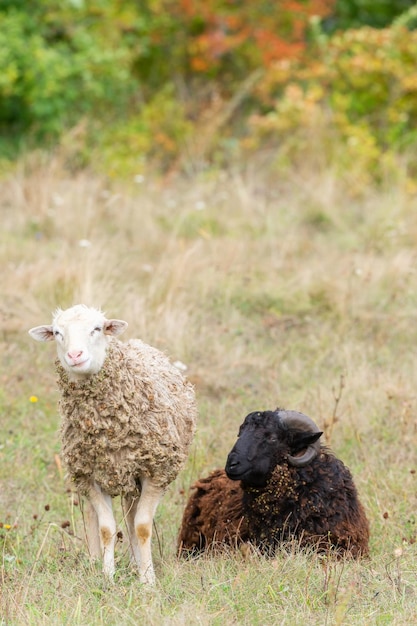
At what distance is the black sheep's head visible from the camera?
5328 mm

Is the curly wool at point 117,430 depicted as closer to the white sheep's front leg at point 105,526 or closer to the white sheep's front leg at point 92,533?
the white sheep's front leg at point 105,526

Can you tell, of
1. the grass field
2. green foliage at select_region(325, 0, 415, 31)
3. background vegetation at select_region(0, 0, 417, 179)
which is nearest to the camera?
the grass field

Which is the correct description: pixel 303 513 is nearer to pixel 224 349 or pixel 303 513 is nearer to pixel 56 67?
pixel 224 349

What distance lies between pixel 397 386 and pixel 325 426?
3.80 ft

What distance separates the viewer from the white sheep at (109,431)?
5000 millimetres

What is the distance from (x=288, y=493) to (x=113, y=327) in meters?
1.35

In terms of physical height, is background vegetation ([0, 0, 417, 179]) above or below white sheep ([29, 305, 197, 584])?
below

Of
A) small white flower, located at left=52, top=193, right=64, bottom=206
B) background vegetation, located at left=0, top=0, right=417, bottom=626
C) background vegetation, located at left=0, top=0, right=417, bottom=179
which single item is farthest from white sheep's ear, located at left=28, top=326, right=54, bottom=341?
background vegetation, located at left=0, top=0, right=417, bottom=179

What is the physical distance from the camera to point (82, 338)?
16.0 feet

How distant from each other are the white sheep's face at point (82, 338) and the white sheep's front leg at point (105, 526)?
632 millimetres

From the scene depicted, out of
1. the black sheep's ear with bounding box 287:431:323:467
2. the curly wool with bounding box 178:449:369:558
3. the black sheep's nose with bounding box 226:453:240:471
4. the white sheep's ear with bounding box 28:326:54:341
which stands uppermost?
the white sheep's ear with bounding box 28:326:54:341

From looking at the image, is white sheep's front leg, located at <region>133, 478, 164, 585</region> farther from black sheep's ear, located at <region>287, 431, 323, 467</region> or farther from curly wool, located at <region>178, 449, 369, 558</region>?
black sheep's ear, located at <region>287, 431, 323, 467</region>

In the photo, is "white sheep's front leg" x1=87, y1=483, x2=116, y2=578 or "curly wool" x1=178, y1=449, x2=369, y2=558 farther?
"curly wool" x1=178, y1=449, x2=369, y2=558

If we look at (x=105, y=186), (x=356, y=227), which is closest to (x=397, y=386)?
(x=356, y=227)
